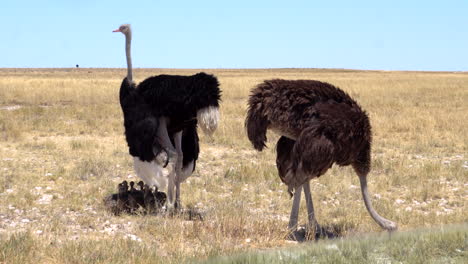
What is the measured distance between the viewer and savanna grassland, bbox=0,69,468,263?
4.78 meters

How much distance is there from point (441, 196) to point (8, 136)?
31.3ft

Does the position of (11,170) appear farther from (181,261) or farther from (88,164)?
(181,261)

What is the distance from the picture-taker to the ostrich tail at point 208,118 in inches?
277

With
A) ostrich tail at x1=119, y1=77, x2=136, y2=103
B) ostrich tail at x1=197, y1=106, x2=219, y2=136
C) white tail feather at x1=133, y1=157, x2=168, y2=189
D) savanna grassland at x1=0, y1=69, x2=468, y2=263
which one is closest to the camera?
savanna grassland at x1=0, y1=69, x2=468, y2=263

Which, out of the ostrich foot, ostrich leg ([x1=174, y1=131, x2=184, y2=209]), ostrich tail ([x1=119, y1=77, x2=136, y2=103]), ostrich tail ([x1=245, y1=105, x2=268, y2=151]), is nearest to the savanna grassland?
the ostrich foot

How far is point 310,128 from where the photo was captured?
19.3 ft

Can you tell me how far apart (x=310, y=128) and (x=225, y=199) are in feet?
9.53

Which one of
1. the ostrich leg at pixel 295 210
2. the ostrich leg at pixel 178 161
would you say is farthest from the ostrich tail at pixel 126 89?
the ostrich leg at pixel 295 210

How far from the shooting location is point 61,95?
82.0 feet

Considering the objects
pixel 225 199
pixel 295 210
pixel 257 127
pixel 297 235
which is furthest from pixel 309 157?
pixel 225 199

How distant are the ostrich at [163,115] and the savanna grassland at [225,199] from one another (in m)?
0.66

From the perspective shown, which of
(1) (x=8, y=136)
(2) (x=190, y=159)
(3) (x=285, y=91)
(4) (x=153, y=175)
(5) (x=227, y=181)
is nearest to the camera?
(3) (x=285, y=91)

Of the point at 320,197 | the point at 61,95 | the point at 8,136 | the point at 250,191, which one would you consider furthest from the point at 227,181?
the point at 61,95

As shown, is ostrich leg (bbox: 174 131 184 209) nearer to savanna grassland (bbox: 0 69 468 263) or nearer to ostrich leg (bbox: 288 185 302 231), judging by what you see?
savanna grassland (bbox: 0 69 468 263)
